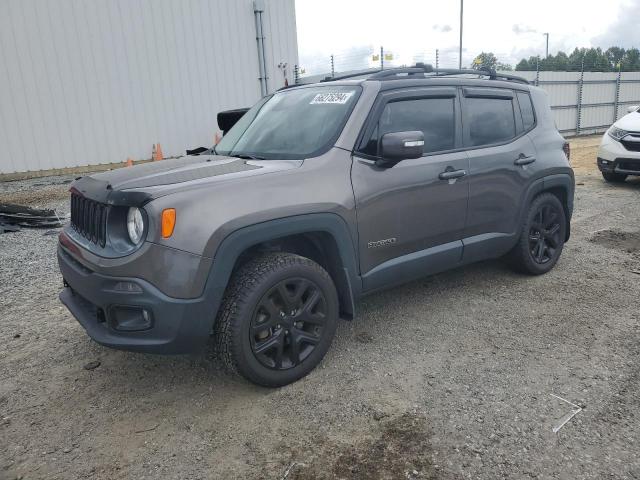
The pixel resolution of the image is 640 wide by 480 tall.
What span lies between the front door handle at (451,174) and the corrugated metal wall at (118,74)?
10008 mm

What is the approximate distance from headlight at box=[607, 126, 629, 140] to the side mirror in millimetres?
7358

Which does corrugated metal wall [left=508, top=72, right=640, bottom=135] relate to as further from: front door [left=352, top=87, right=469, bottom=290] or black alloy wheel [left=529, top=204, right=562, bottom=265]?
front door [left=352, top=87, right=469, bottom=290]

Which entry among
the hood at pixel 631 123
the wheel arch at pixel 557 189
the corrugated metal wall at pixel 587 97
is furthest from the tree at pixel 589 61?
the wheel arch at pixel 557 189

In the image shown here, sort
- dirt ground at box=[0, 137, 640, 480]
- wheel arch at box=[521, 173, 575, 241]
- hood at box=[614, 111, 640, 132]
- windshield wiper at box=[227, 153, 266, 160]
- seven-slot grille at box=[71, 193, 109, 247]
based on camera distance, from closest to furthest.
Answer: dirt ground at box=[0, 137, 640, 480] → seven-slot grille at box=[71, 193, 109, 247] → windshield wiper at box=[227, 153, 266, 160] → wheel arch at box=[521, 173, 575, 241] → hood at box=[614, 111, 640, 132]

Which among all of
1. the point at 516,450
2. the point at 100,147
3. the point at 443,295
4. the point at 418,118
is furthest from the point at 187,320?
the point at 100,147

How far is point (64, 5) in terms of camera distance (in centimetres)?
1078

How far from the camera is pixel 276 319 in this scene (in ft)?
9.62

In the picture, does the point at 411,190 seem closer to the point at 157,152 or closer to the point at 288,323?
the point at 288,323

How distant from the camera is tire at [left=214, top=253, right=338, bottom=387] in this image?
110 inches

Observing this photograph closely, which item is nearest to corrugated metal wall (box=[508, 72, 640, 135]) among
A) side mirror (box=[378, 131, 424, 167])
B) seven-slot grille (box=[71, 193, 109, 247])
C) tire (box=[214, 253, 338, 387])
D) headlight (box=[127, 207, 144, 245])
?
side mirror (box=[378, 131, 424, 167])

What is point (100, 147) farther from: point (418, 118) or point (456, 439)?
point (456, 439)

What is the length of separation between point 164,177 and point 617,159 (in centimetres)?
871

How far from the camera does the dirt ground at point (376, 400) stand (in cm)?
242

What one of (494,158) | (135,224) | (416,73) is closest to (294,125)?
(416,73)
